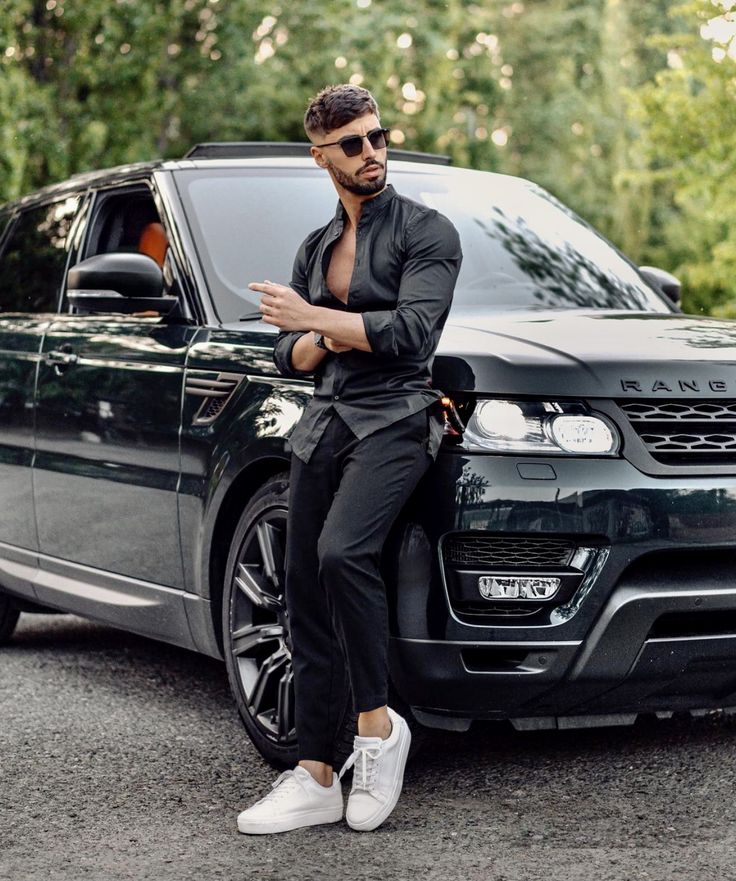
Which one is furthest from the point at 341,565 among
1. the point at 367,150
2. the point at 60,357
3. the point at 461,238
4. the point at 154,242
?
the point at 60,357

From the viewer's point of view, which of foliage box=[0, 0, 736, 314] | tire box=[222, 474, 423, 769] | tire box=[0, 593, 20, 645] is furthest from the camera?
foliage box=[0, 0, 736, 314]

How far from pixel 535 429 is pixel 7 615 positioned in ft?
12.4

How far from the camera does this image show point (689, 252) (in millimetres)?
38219

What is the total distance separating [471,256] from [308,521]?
1.74 m

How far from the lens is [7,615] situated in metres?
7.38

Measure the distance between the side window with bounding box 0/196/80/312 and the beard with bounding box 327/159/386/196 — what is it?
260 cm

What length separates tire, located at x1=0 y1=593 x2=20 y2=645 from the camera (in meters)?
7.35

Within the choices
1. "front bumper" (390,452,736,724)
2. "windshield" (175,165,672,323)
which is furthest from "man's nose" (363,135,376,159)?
"windshield" (175,165,672,323)

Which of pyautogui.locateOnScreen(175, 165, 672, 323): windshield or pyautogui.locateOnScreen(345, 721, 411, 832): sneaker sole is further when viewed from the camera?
pyautogui.locateOnScreen(175, 165, 672, 323): windshield

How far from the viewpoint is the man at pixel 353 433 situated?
422 centimetres

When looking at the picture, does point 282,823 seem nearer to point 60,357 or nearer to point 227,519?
point 227,519

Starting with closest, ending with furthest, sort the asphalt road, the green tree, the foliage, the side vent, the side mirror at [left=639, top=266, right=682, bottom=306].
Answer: the asphalt road, the side vent, the side mirror at [left=639, top=266, right=682, bottom=306], the green tree, the foliage

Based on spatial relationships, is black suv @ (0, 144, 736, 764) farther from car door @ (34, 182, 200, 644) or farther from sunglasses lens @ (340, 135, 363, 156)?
sunglasses lens @ (340, 135, 363, 156)

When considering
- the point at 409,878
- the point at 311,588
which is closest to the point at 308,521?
the point at 311,588
